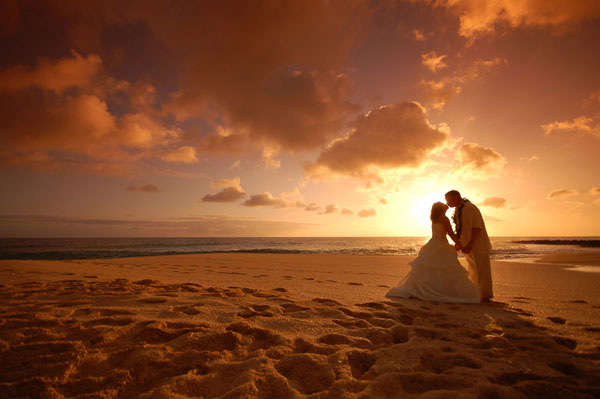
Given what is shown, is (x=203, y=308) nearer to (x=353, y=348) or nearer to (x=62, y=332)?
(x=62, y=332)

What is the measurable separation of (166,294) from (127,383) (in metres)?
2.76

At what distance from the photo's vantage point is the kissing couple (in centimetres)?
498

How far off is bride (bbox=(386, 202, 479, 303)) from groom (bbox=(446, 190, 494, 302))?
0.84ft

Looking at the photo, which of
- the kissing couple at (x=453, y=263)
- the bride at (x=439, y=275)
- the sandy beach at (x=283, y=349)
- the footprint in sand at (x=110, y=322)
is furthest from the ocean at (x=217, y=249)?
the footprint in sand at (x=110, y=322)

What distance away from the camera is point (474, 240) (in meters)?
5.35

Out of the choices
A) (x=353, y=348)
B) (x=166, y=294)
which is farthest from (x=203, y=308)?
(x=353, y=348)

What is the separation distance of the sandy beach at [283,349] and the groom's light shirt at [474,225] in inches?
52.2

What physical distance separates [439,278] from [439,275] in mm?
56

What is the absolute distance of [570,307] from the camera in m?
4.47

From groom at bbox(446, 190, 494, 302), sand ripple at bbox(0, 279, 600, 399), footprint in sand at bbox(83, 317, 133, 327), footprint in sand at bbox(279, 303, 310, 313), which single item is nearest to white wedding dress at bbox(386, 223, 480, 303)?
groom at bbox(446, 190, 494, 302)

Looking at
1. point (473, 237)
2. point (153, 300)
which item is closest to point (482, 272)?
point (473, 237)

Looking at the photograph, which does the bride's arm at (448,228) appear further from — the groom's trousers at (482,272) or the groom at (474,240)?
the groom's trousers at (482,272)

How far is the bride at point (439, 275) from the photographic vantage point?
4.95m

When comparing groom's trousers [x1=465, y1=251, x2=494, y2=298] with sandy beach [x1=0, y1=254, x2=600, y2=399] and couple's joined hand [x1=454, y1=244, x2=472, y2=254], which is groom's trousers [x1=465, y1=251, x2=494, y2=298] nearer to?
couple's joined hand [x1=454, y1=244, x2=472, y2=254]
